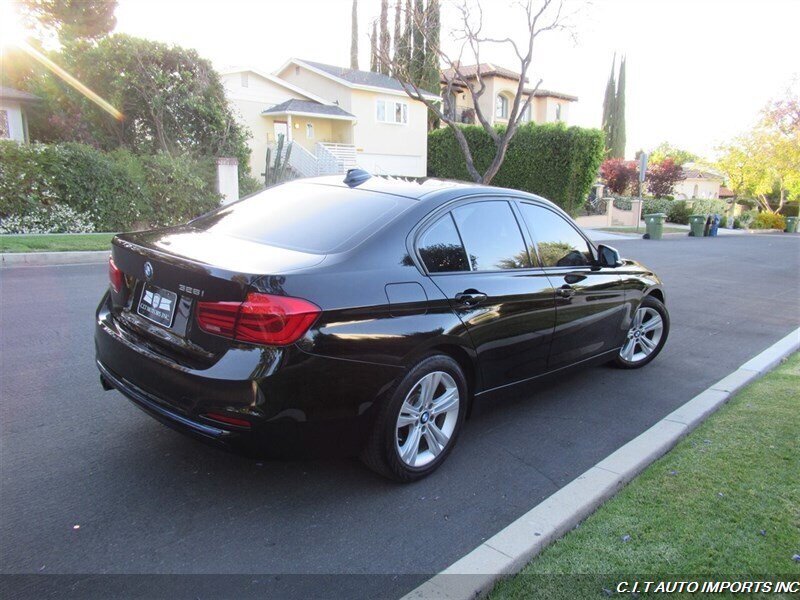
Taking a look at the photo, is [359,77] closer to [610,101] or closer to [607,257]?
[607,257]

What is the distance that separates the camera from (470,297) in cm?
341

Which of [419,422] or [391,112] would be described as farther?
[391,112]

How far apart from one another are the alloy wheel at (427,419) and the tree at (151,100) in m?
16.7

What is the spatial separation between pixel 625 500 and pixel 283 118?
28.8m

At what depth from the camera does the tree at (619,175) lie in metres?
39.7

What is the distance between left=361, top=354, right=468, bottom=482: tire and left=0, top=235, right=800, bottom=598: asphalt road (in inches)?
5.9

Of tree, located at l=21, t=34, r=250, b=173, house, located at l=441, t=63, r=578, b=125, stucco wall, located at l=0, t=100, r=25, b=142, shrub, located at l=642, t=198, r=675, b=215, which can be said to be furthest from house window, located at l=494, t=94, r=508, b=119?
stucco wall, located at l=0, t=100, r=25, b=142

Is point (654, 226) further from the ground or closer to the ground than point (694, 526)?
further from the ground

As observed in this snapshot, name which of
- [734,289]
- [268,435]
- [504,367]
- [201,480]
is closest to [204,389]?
[268,435]

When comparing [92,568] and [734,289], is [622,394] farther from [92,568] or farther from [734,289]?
[734,289]

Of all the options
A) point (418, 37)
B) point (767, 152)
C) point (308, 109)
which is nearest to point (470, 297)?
point (418, 37)

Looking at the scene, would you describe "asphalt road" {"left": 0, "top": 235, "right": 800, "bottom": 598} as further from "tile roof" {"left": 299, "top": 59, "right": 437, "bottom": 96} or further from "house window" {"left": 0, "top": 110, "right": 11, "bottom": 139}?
"tile roof" {"left": 299, "top": 59, "right": 437, "bottom": 96}

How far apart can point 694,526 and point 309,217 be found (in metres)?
2.69

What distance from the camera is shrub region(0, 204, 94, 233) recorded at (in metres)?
12.8
